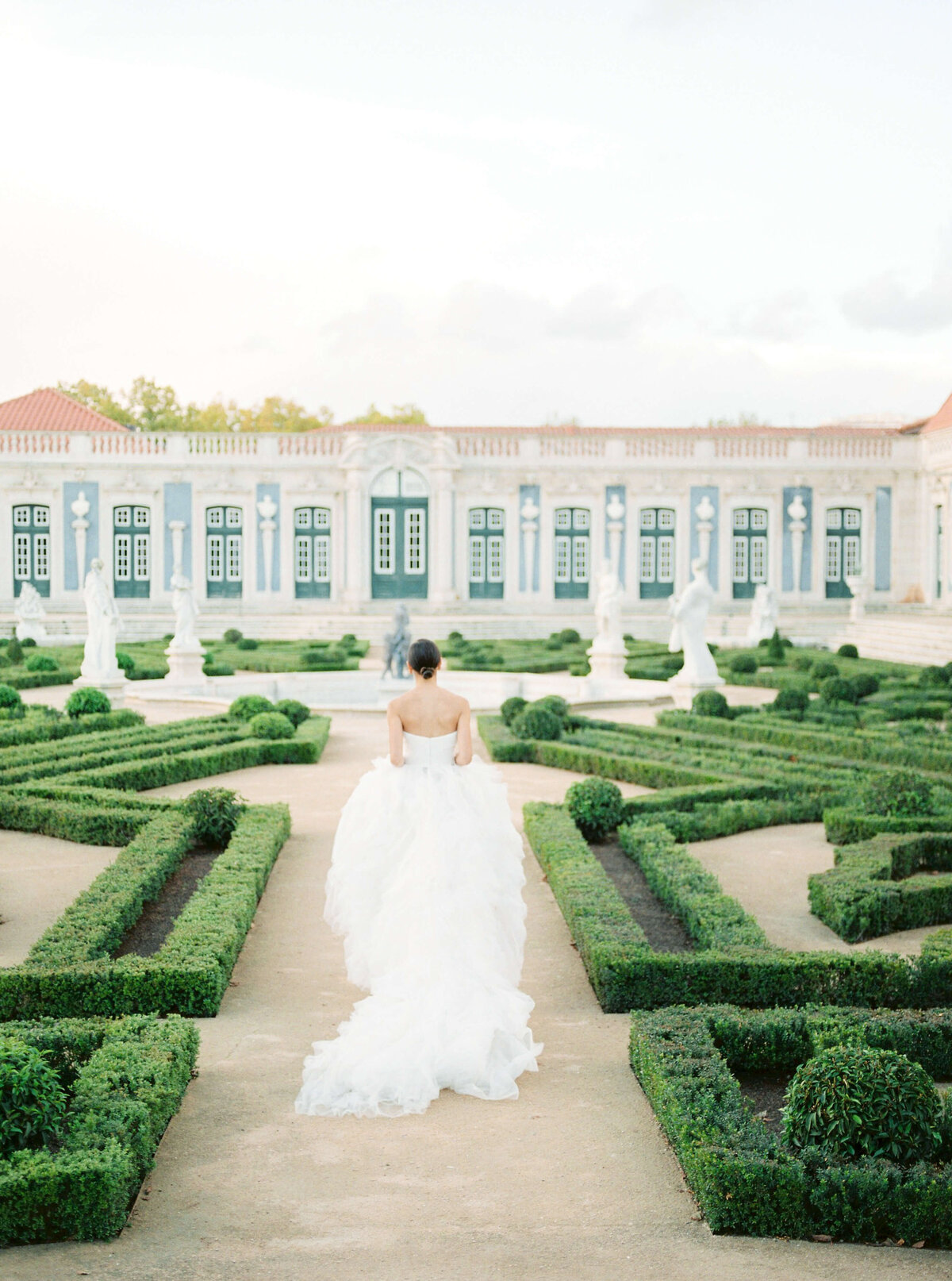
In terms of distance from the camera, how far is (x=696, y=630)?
53.3 ft

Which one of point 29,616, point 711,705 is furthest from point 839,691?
point 29,616

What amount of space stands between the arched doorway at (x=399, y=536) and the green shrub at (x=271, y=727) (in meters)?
20.2

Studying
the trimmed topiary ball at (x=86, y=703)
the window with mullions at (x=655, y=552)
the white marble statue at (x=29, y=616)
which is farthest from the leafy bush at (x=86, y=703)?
the window with mullions at (x=655, y=552)

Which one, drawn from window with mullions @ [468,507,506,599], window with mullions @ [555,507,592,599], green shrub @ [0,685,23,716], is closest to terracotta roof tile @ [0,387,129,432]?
window with mullions @ [468,507,506,599]

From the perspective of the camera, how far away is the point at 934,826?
855 cm

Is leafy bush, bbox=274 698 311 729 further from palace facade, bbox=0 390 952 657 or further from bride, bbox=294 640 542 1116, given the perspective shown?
palace facade, bbox=0 390 952 657

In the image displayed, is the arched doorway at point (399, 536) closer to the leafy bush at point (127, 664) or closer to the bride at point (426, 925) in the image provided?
the leafy bush at point (127, 664)

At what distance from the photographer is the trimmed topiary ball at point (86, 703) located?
13.6m

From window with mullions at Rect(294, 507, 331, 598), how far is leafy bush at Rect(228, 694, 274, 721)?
19375mm

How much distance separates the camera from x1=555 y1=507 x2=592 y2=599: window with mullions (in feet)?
110

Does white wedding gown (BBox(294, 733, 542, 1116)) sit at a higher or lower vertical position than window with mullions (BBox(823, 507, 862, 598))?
lower

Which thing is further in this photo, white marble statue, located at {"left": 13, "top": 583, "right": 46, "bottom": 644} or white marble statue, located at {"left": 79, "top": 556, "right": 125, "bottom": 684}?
white marble statue, located at {"left": 13, "top": 583, "right": 46, "bottom": 644}

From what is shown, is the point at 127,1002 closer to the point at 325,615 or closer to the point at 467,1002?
the point at 467,1002

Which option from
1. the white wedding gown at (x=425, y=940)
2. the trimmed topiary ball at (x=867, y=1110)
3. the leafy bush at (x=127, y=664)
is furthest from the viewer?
the leafy bush at (x=127, y=664)
